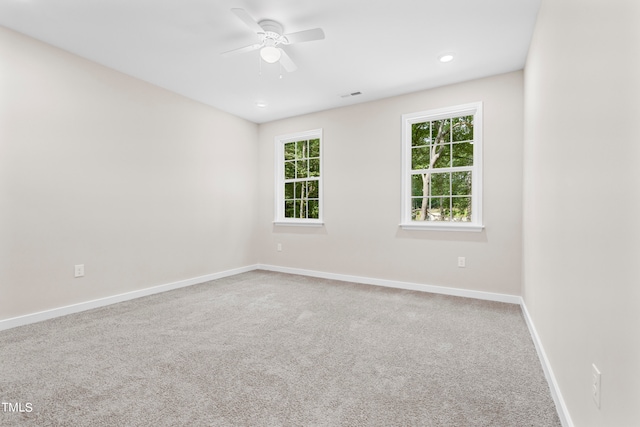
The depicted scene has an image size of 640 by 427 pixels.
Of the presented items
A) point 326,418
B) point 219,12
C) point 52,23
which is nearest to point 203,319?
point 326,418

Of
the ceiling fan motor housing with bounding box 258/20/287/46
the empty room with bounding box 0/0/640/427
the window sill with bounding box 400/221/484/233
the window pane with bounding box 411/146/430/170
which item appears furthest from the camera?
the window pane with bounding box 411/146/430/170

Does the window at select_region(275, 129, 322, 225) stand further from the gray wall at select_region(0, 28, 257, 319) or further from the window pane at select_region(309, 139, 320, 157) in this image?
the gray wall at select_region(0, 28, 257, 319)

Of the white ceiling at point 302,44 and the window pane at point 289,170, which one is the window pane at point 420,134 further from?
the window pane at point 289,170

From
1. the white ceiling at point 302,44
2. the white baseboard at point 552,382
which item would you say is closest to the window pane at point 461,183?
the white ceiling at point 302,44

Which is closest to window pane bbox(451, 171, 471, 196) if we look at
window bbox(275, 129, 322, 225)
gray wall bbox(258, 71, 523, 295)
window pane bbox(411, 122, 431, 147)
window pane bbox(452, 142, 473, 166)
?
window pane bbox(452, 142, 473, 166)

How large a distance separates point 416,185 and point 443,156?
1.62 ft

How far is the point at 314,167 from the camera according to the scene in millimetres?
5016

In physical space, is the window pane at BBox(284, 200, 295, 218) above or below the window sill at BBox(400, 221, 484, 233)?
above

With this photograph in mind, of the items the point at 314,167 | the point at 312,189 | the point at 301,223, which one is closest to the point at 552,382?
the point at 301,223

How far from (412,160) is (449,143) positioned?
1.63 ft

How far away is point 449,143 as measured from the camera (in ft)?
12.9

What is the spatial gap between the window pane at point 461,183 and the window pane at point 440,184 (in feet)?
0.19

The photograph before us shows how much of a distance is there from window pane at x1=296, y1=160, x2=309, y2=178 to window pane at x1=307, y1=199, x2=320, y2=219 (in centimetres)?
46

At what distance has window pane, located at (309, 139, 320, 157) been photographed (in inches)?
195
